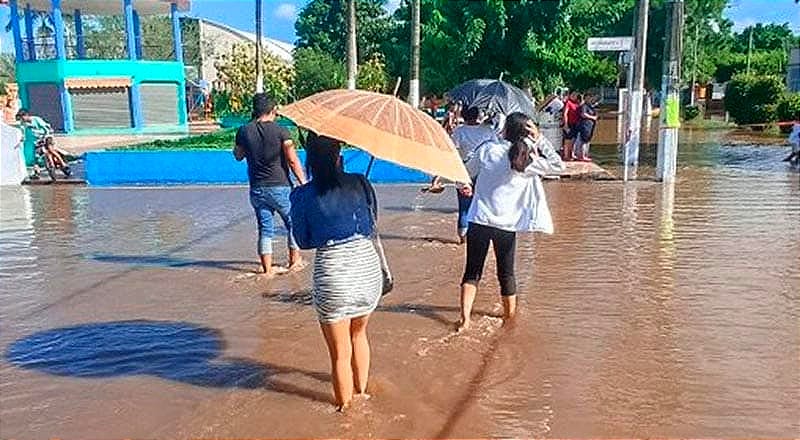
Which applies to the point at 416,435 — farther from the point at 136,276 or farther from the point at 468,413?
the point at 136,276

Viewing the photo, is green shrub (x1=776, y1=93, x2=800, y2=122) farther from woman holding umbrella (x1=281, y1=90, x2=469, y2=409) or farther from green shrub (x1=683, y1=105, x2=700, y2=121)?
woman holding umbrella (x1=281, y1=90, x2=469, y2=409)

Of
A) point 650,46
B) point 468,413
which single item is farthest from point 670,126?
point 650,46

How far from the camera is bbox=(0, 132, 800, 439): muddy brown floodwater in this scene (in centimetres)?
405

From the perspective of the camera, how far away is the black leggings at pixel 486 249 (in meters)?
5.29

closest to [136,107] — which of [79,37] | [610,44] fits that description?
[79,37]

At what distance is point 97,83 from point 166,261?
2584 centimetres

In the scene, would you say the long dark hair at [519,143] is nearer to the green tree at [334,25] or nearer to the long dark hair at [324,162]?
the long dark hair at [324,162]

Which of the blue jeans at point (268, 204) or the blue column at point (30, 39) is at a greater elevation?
the blue column at point (30, 39)

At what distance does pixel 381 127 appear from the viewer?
3.65 m

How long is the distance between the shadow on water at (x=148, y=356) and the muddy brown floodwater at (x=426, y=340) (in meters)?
0.02

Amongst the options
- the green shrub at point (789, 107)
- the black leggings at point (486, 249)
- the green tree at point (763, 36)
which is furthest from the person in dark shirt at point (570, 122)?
the green tree at point (763, 36)

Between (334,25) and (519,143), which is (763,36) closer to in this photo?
(334,25)

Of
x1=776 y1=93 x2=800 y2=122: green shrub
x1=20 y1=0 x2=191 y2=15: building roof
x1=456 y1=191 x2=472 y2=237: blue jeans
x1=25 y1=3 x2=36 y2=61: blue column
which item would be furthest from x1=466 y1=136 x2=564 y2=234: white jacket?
x1=20 y1=0 x2=191 y2=15: building roof

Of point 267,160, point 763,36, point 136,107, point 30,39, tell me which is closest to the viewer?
point 267,160
